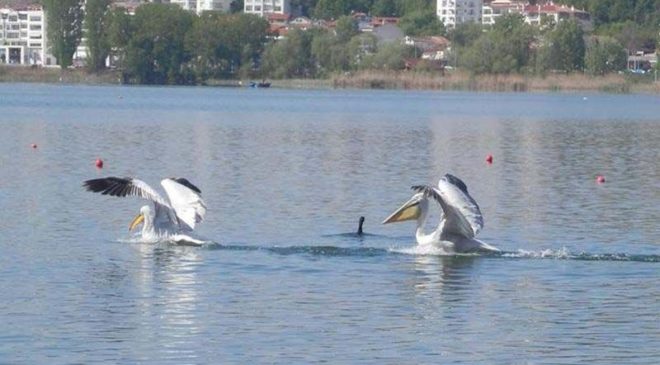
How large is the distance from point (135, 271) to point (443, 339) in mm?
5887

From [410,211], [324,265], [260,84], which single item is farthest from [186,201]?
[260,84]

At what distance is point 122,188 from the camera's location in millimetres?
24656

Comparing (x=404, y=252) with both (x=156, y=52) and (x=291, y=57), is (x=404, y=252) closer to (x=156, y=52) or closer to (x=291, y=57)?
(x=291, y=57)

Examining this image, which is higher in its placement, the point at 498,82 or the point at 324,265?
the point at 324,265

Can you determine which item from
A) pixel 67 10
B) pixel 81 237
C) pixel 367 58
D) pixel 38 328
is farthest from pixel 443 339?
pixel 67 10

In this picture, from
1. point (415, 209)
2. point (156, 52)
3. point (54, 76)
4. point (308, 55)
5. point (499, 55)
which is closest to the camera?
point (415, 209)

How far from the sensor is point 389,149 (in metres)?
52.5

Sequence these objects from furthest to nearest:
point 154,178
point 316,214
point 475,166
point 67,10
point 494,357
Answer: point 67,10 < point 475,166 < point 154,178 < point 316,214 < point 494,357

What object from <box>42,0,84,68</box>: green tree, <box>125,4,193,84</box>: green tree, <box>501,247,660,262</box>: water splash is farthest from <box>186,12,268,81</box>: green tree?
<box>501,247,660,262</box>: water splash

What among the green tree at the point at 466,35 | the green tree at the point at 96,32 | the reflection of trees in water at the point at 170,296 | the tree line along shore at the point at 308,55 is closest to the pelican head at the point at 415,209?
the reflection of trees in water at the point at 170,296

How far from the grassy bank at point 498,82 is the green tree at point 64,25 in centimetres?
3141

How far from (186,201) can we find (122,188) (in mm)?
887

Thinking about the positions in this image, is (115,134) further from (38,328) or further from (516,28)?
(516,28)

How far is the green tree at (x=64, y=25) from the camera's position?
170 meters
